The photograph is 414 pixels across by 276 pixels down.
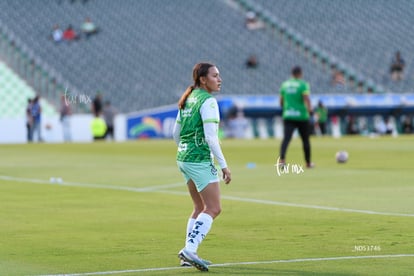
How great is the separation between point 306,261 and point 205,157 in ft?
4.59

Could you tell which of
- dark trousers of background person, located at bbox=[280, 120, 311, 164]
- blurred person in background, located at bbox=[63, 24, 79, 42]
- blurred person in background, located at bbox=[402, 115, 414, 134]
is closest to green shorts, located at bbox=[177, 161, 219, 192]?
dark trousers of background person, located at bbox=[280, 120, 311, 164]

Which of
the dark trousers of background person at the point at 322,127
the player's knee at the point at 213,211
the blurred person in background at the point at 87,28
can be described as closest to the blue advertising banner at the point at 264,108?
the dark trousers of background person at the point at 322,127

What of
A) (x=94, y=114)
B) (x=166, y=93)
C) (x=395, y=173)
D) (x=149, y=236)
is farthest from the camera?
(x=166, y=93)

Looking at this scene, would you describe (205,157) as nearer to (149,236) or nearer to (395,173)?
(149,236)

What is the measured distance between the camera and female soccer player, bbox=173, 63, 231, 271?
1017 centimetres

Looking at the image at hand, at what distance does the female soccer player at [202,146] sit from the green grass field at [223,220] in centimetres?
46

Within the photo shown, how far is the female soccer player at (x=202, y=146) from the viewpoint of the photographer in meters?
10.2

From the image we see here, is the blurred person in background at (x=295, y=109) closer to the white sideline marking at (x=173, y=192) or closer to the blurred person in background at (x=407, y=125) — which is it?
the white sideline marking at (x=173, y=192)

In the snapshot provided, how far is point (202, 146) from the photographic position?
10.4 metres

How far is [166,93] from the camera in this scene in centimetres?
5375

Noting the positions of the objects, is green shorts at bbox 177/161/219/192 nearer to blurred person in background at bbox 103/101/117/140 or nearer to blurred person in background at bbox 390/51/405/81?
blurred person in background at bbox 103/101/117/140

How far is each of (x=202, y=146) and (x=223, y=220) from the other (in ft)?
15.3

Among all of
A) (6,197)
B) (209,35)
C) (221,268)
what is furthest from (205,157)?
(209,35)

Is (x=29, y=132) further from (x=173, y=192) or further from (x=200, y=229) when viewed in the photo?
(x=200, y=229)
